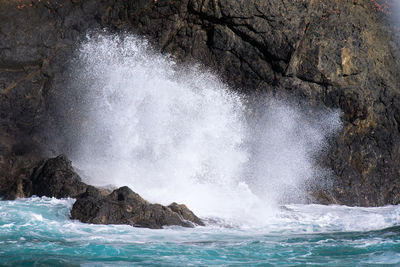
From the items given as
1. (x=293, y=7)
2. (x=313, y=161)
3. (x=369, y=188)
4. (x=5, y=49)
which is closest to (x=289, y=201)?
(x=313, y=161)

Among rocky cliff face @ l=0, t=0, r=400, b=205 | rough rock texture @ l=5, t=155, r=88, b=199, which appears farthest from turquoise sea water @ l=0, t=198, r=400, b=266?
rocky cliff face @ l=0, t=0, r=400, b=205

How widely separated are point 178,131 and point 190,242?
21.5 feet

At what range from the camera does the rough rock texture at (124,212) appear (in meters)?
11.1

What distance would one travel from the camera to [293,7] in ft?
56.7

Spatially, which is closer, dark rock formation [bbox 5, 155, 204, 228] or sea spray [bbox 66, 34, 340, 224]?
dark rock formation [bbox 5, 155, 204, 228]

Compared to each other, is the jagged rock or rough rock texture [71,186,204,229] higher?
the jagged rock

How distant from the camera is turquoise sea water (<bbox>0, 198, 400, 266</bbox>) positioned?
8398mm

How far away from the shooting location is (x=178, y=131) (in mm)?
16047

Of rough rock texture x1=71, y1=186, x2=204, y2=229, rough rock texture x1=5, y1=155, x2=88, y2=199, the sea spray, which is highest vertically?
the sea spray

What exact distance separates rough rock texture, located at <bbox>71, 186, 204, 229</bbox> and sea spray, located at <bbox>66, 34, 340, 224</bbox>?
301cm

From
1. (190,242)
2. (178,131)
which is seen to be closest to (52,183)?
(178,131)

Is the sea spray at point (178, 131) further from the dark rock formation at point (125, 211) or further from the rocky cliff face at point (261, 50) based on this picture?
the dark rock formation at point (125, 211)

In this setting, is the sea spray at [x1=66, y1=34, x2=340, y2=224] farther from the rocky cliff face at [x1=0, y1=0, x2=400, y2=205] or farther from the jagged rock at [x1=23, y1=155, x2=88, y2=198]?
the jagged rock at [x1=23, y1=155, x2=88, y2=198]

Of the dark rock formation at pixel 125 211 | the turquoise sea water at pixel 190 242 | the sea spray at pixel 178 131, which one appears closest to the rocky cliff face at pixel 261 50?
the sea spray at pixel 178 131
